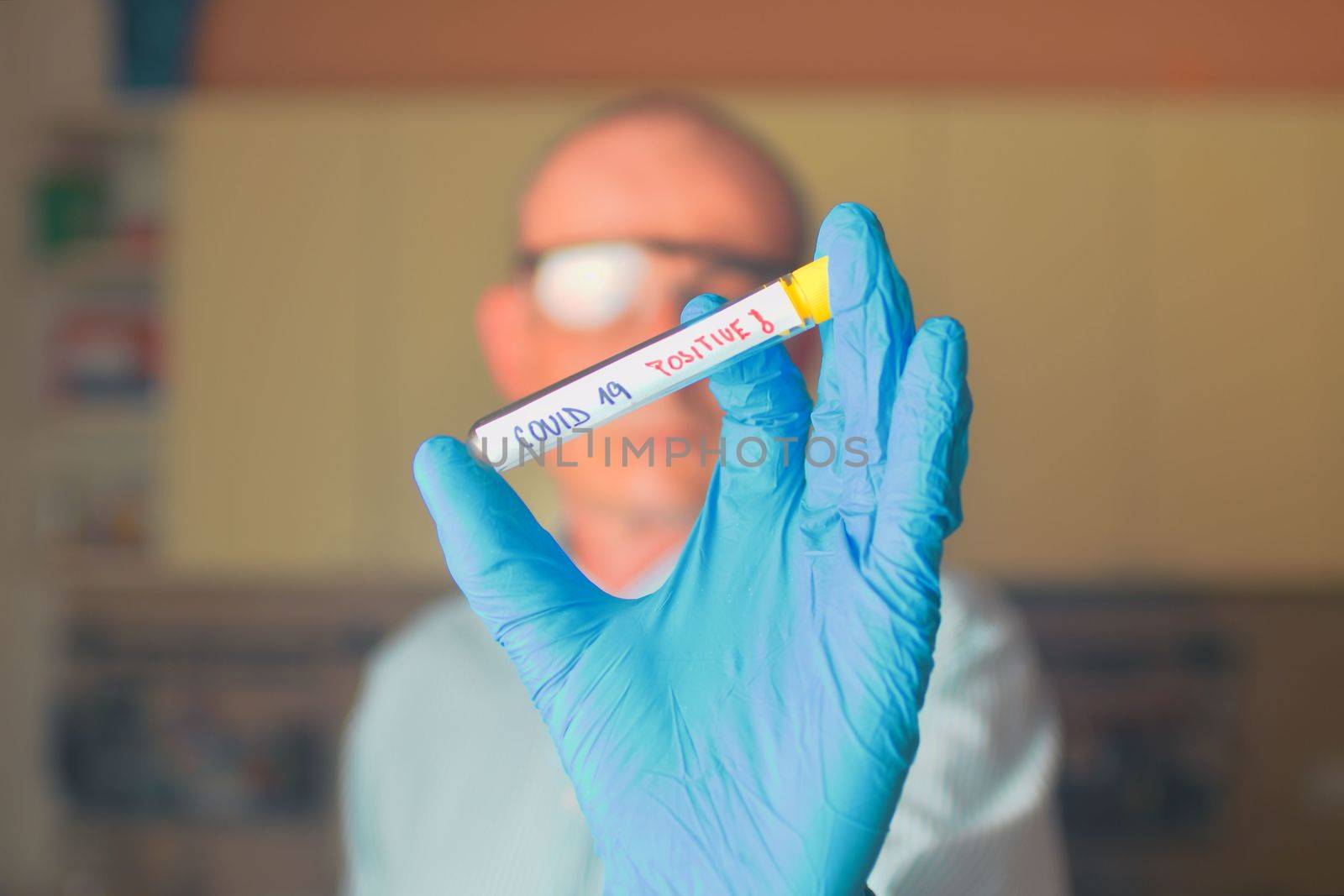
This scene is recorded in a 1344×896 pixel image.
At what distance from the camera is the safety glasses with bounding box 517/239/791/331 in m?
0.79

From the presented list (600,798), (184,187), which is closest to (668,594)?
(600,798)

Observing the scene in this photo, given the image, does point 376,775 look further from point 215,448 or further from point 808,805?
point 215,448

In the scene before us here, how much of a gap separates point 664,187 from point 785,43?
5.76 feet

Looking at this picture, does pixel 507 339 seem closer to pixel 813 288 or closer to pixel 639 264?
pixel 639 264

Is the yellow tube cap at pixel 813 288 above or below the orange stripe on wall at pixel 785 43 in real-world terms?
below

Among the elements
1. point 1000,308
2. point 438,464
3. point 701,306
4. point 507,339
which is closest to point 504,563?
point 438,464

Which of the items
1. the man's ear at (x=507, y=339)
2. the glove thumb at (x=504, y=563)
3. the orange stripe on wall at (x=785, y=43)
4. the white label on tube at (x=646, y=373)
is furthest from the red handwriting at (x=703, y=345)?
the orange stripe on wall at (x=785, y=43)

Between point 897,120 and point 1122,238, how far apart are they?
531 millimetres

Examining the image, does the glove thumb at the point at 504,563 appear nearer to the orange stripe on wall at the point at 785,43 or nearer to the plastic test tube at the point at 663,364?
the plastic test tube at the point at 663,364

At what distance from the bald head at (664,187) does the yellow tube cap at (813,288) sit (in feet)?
1.03

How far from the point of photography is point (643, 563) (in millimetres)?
917

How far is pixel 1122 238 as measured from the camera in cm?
213

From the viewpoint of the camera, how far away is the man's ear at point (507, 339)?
37.4 inches

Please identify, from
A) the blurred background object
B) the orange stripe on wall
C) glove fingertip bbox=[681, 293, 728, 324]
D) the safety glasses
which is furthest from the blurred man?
the orange stripe on wall
